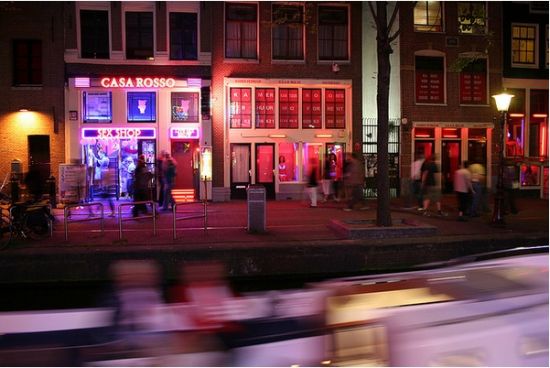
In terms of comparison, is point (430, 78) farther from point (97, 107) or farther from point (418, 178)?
point (97, 107)

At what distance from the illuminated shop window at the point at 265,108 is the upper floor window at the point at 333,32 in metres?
2.93

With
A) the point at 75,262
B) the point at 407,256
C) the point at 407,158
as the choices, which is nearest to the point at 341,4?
the point at 407,158

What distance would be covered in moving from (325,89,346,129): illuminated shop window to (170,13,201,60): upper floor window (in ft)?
19.1

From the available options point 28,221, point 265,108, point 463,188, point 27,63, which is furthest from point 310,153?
point 28,221

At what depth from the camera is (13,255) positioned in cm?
1112

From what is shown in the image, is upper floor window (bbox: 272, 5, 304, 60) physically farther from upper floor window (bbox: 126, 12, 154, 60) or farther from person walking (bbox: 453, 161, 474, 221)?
person walking (bbox: 453, 161, 474, 221)

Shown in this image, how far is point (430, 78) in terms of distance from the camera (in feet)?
79.8

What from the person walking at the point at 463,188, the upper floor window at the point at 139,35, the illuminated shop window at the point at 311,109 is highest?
the upper floor window at the point at 139,35

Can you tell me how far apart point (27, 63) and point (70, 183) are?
6.25m

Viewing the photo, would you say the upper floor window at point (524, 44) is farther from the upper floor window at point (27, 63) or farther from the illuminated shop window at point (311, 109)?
the upper floor window at point (27, 63)

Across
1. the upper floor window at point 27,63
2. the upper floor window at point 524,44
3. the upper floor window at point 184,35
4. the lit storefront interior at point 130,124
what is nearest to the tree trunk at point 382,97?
the lit storefront interior at point 130,124

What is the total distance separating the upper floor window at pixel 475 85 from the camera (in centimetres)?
2445

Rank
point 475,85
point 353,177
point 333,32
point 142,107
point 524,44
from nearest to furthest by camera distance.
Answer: point 353,177
point 142,107
point 333,32
point 475,85
point 524,44

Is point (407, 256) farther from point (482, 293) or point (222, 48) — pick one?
point (222, 48)
